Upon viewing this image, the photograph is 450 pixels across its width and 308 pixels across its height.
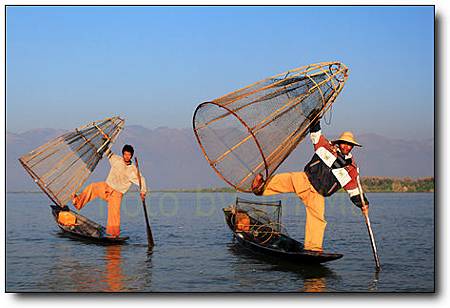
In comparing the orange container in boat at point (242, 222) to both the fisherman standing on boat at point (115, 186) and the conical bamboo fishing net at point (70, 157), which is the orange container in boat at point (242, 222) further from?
the conical bamboo fishing net at point (70, 157)

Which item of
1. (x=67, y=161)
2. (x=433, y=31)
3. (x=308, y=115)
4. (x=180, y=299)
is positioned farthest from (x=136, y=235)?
(x=433, y=31)

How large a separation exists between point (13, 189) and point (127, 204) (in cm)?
281

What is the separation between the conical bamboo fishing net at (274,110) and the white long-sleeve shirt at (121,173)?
1161 millimetres

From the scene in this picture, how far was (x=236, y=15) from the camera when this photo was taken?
19.7 feet

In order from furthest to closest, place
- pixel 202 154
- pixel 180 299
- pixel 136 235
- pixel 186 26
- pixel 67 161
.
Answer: pixel 136 235, pixel 67 161, pixel 202 154, pixel 186 26, pixel 180 299

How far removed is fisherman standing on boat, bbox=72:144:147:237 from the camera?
7.06 metres

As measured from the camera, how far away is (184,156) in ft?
22.0

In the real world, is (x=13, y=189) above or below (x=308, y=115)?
below

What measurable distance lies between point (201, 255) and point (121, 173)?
112cm

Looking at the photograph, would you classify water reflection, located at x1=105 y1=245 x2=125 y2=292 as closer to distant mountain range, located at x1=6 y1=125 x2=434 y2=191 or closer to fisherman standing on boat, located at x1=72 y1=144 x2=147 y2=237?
fisherman standing on boat, located at x1=72 y1=144 x2=147 y2=237

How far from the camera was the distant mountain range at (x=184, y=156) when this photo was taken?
6.07 m

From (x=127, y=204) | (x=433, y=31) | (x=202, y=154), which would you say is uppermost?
(x=433, y=31)

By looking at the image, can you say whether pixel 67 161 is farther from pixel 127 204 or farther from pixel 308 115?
pixel 308 115

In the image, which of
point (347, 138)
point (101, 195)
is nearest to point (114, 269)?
point (101, 195)
